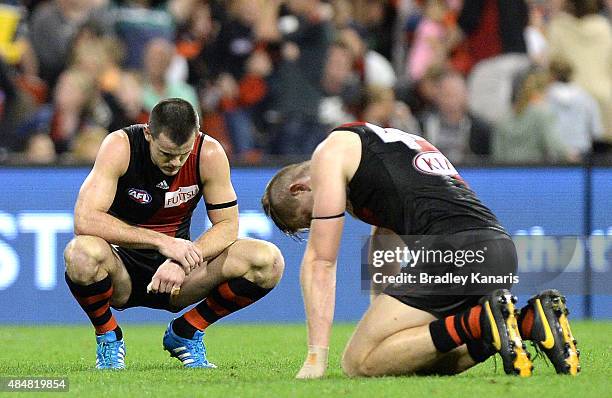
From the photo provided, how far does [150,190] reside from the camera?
7.73 m

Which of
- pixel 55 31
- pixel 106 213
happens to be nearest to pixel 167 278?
pixel 106 213

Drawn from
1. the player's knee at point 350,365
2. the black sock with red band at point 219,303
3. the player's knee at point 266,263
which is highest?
the player's knee at point 266,263

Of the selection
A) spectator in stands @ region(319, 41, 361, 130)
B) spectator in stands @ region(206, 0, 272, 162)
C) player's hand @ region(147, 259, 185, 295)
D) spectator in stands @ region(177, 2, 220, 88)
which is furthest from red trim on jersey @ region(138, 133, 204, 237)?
spectator in stands @ region(319, 41, 361, 130)

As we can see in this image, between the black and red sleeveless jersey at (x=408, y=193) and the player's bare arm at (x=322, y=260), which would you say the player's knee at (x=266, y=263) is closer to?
the black and red sleeveless jersey at (x=408, y=193)

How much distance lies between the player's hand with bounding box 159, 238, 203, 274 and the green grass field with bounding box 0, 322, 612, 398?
2.03 ft

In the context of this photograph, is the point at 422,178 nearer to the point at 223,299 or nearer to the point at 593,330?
the point at 223,299

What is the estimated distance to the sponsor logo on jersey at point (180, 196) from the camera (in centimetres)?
779

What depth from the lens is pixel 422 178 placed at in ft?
22.6

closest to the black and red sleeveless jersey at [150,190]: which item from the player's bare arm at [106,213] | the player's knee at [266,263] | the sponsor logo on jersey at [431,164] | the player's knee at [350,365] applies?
the player's bare arm at [106,213]

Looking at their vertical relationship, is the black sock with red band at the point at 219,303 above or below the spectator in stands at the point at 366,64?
below

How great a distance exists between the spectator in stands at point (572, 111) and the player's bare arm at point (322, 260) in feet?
24.3

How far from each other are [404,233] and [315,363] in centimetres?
88

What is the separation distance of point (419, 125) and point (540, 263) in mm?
3113

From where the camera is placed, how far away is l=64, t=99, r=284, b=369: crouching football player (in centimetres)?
737
